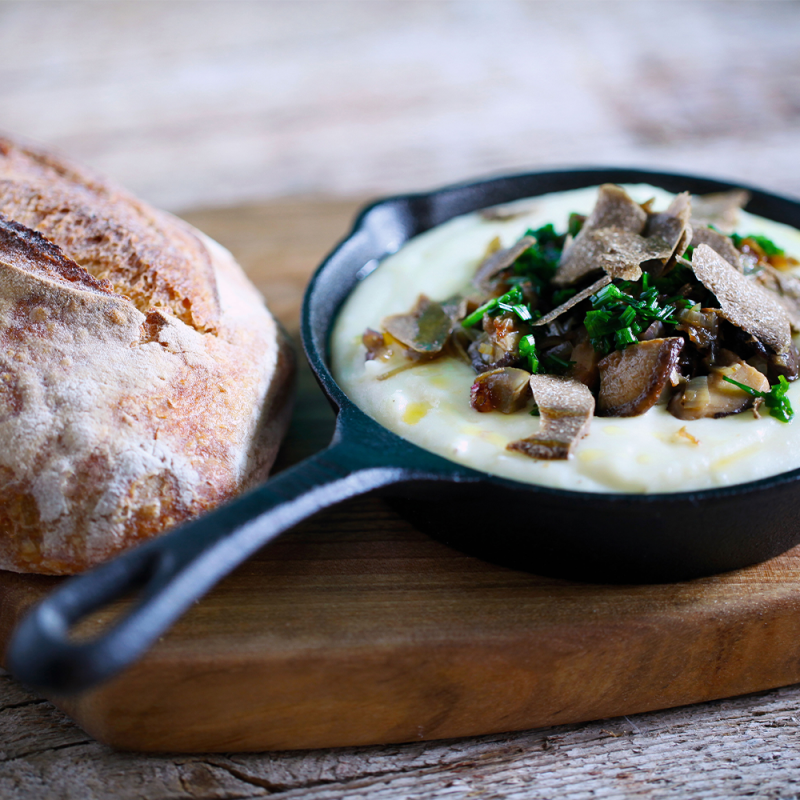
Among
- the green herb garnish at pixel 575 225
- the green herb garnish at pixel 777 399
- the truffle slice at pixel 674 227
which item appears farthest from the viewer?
the green herb garnish at pixel 575 225

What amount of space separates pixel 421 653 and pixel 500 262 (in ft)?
4.52

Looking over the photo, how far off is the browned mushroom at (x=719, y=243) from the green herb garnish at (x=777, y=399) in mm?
506

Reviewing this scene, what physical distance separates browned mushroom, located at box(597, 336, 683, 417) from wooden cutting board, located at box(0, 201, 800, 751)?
0.50m

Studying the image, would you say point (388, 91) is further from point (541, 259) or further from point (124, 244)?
point (124, 244)

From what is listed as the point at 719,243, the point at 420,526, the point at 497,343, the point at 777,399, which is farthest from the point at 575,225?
the point at 420,526

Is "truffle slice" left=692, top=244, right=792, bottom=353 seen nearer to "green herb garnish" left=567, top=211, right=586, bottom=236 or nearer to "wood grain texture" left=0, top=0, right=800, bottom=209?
"green herb garnish" left=567, top=211, right=586, bottom=236

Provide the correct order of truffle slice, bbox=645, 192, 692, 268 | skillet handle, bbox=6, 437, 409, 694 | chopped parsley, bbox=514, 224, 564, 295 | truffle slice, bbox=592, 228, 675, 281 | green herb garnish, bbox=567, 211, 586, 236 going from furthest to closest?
green herb garnish, bbox=567, 211, 586, 236
chopped parsley, bbox=514, 224, 564, 295
truffle slice, bbox=645, 192, 692, 268
truffle slice, bbox=592, 228, 675, 281
skillet handle, bbox=6, 437, 409, 694

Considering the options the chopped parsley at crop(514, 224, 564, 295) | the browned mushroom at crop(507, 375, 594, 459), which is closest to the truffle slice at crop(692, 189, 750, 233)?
the chopped parsley at crop(514, 224, 564, 295)

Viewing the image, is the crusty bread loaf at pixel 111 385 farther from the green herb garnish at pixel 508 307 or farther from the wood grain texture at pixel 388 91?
the wood grain texture at pixel 388 91

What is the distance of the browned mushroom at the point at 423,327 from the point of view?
2591 millimetres

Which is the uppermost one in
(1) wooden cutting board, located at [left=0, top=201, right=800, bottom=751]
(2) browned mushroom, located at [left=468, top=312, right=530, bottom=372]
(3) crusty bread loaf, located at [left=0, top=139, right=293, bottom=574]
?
(2) browned mushroom, located at [left=468, top=312, right=530, bottom=372]

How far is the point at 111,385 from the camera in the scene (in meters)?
2.29

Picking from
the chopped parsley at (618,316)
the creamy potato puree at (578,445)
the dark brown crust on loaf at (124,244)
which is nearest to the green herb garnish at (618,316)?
the chopped parsley at (618,316)

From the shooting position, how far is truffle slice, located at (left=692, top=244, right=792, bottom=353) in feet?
7.90
